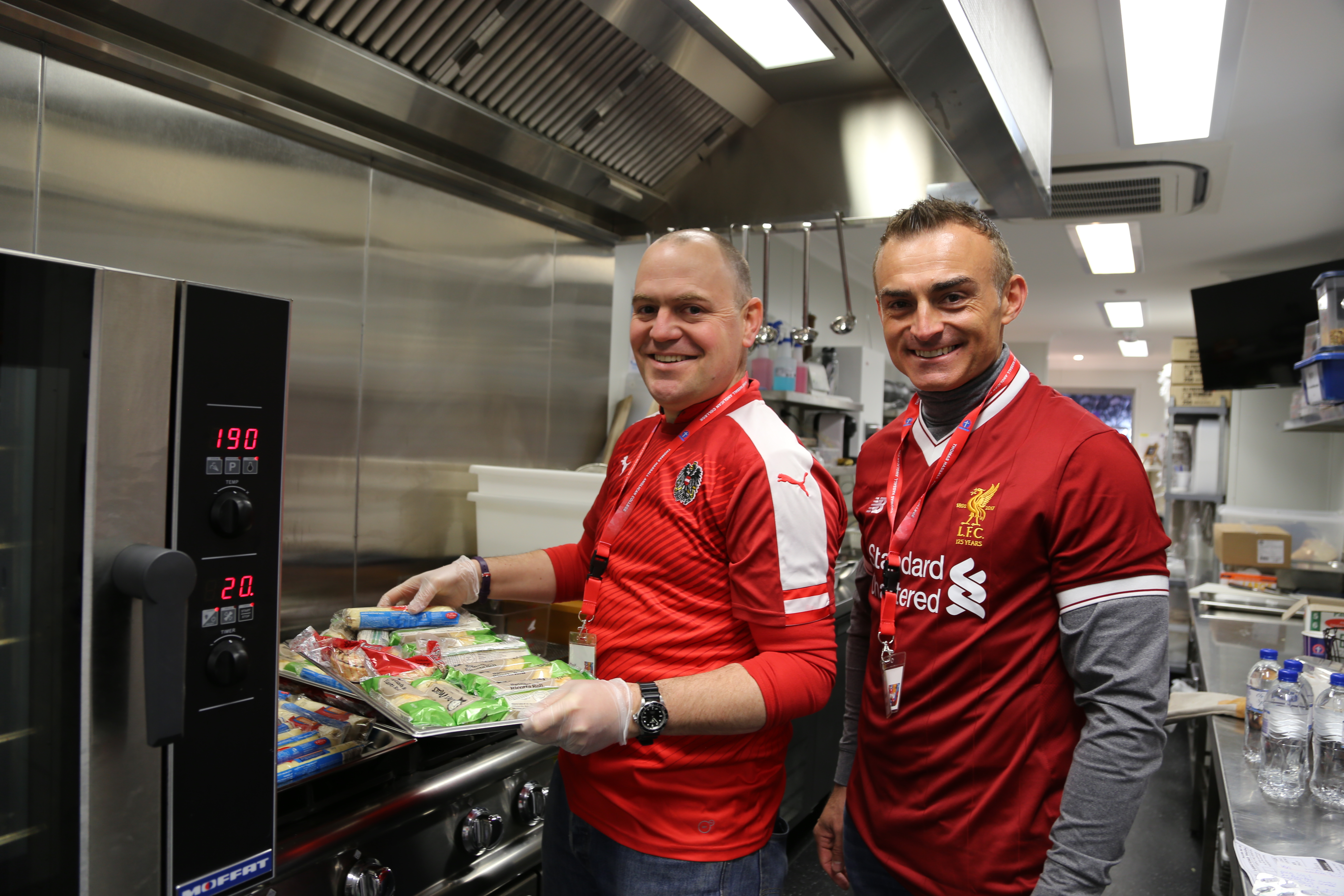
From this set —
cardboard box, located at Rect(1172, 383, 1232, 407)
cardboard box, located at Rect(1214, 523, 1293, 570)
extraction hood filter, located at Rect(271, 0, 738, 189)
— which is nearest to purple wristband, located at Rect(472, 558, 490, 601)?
extraction hood filter, located at Rect(271, 0, 738, 189)

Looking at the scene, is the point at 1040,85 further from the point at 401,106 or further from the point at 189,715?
the point at 189,715

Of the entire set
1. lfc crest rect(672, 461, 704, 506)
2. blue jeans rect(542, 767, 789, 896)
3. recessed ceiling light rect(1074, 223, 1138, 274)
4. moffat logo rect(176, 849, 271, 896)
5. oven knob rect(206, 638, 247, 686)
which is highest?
recessed ceiling light rect(1074, 223, 1138, 274)

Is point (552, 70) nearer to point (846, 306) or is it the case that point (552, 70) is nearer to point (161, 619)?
point (846, 306)

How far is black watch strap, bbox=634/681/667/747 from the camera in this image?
1.06 m

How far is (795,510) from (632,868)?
1.91 feet

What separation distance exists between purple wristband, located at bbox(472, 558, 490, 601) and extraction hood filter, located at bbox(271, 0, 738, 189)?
49.3 inches

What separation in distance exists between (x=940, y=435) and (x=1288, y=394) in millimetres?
6347

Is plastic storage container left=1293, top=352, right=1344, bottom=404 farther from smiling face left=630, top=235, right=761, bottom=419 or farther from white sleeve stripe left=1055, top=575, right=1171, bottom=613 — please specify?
smiling face left=630, top=235, right=761, bottom=419

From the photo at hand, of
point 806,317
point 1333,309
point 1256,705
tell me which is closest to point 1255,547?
point 1333,309

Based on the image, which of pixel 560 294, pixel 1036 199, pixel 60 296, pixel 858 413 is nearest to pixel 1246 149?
pixel 1036 199

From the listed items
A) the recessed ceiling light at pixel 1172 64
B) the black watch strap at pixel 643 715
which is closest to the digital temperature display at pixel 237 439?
the black watch strap at pixel 643 715

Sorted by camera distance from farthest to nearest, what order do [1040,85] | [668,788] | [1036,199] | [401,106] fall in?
[1040,85]
[1036,199]
[401,106]
[668,788]

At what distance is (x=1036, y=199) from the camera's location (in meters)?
2.36

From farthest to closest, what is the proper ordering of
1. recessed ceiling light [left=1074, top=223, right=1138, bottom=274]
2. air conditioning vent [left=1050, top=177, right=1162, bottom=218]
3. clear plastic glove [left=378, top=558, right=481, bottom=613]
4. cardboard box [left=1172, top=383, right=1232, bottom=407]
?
cardboard box [left=1172, top=383, right=1232, bottom=407] → recessed ceiling light [left=1074, top=223, right=1138, bottom=274] → air conditioning vent [left=1050, top=177, right=1162, bottom=218] → clear plastic glove [left=378, top=558, right=481, bottom=613]
